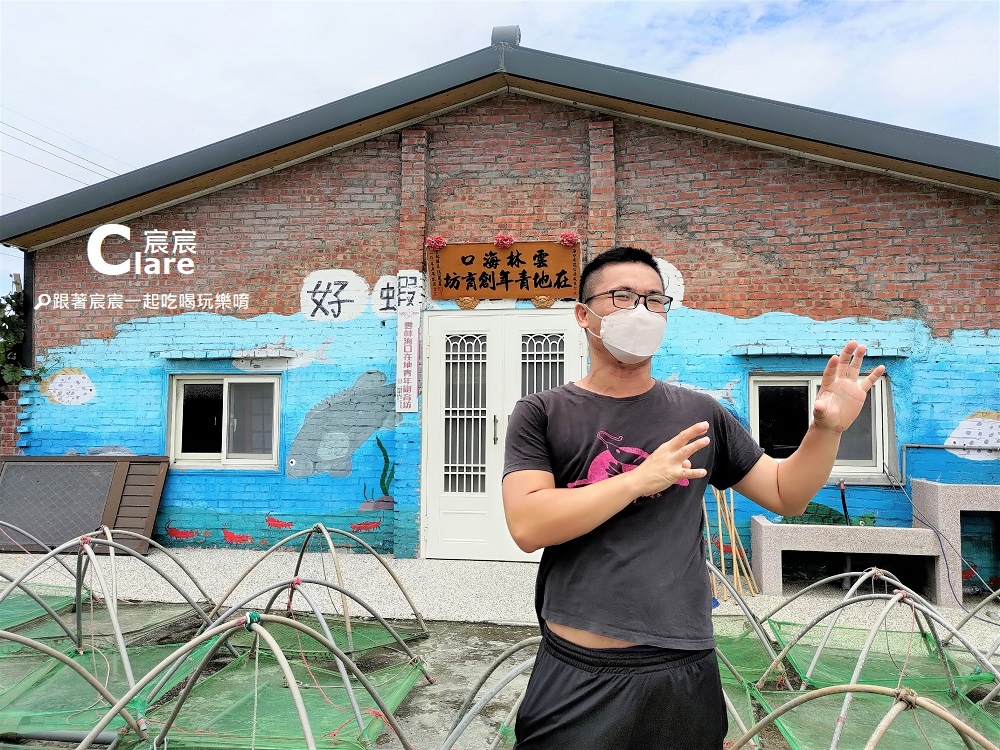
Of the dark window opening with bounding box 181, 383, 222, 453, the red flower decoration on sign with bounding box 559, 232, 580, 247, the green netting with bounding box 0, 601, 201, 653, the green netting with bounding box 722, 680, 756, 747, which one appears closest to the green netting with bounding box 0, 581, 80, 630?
the green netting with bounding box 0, 601, 201, 653

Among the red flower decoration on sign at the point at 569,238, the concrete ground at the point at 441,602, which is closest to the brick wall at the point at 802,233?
the red flower decoration on sign at the point at 569,238

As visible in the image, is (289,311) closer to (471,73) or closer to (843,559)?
(471,73)

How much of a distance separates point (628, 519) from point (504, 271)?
511 centimetres

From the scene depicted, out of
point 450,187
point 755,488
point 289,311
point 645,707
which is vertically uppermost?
point 450,187

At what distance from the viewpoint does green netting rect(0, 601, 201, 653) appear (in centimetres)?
387

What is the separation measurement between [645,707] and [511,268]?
17.3 feet

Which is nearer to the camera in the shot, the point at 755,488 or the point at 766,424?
the point at 755,488

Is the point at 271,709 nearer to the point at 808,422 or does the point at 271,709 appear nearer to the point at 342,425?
the point at 342,425

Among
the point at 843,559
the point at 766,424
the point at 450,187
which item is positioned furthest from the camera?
the point at 450,187

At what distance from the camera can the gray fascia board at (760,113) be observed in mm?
5242

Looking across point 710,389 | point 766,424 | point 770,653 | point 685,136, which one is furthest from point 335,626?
point 685,136

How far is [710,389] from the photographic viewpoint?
5992mm

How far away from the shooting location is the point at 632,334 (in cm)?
153

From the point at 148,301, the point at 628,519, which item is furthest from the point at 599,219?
the point at 628,519
